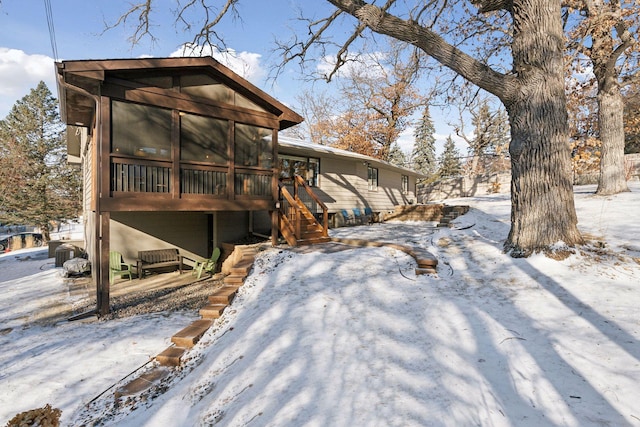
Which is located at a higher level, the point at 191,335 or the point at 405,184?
the point at 405,184

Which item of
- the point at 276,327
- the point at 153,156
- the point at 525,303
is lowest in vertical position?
the point at 276,327

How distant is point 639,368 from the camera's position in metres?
2.57

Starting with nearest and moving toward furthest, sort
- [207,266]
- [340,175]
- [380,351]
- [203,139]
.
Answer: [380,351]
[203,139]
[207,266]
[340,175]

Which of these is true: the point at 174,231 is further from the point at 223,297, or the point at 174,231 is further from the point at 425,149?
the point at 425,149

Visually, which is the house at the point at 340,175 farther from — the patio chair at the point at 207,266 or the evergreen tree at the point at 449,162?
the evergreen tree at the point at 449,162

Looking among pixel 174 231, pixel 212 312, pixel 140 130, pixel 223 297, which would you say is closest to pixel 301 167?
pixel 174 231

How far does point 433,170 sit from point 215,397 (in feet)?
136

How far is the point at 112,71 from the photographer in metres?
5.78

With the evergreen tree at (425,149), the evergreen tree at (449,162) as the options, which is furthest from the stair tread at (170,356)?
the evergreen tree at (425,149)

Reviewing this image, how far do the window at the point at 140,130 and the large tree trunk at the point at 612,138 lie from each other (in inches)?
480

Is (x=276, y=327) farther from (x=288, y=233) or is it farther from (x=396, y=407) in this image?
(x=288, y=233)

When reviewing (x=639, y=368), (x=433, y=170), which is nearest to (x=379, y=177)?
(x=639, y=368)

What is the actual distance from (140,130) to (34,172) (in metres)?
24.0

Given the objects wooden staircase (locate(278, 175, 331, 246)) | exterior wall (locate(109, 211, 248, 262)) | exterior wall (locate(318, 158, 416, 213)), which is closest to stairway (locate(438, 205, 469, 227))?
exterior wall (locate(318, 158, 416, 213))
